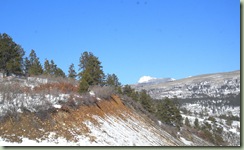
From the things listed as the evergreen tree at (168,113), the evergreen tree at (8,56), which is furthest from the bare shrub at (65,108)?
the evergreen tree at (168,113)

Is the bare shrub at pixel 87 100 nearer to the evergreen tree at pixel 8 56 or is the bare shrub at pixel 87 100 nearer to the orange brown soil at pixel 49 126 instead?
the orange brown soil at pixel 49 126

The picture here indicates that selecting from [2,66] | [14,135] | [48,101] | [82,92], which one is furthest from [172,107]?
[14,135]

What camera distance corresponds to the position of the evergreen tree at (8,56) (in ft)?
144

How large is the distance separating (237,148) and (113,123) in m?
11.5

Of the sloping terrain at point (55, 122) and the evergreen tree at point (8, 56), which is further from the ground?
the evergreen tree at point (8, 56)

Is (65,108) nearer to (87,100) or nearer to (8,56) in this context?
(87,100)

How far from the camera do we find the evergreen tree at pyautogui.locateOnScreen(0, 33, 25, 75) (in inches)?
1726

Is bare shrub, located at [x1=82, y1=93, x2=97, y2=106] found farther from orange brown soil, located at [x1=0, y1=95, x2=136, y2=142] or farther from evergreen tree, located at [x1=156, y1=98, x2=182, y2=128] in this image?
evergreen tree, located at [x1=156, y1=98, x2=182, y2=128]

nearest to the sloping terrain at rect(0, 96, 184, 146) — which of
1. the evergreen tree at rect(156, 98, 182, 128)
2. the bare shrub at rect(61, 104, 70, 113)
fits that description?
the bare shrub at rect(61, 104, 70, 113)

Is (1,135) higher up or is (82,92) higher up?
(82,92)

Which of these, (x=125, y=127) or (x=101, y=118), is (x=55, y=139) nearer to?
(x=101, y=118)

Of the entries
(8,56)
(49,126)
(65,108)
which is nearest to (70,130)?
(49,126)

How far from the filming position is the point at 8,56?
4594 cm

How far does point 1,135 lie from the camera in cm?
1304
